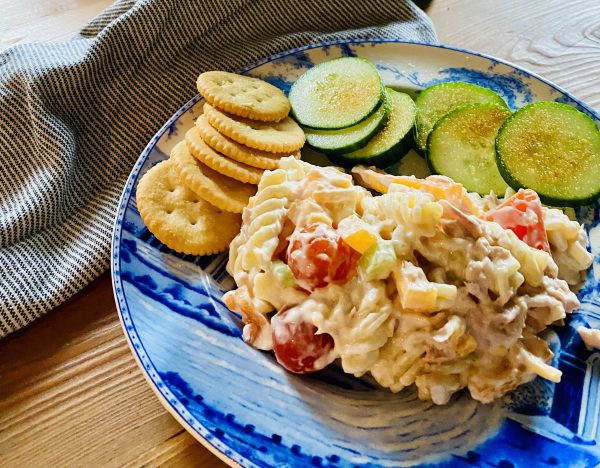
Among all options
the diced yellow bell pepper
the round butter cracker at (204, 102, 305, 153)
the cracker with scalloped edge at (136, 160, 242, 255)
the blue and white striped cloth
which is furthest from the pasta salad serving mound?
the blue and white striped cloth

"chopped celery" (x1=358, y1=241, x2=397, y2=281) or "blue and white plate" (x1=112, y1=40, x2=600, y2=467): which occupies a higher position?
"chopped celery" (x1=358, y1=241, x2=397, y2=281)

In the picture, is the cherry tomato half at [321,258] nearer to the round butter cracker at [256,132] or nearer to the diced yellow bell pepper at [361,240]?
the diced yellow bell pepper at [361,240]

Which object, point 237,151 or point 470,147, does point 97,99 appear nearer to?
point 237,151

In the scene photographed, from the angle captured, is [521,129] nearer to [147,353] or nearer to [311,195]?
[311,195]

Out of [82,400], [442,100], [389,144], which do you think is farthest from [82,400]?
[442,100]

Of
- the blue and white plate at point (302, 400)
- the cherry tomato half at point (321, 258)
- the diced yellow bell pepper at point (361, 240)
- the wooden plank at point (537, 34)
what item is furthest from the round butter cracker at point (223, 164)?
the wooden plank at point (537, 34)

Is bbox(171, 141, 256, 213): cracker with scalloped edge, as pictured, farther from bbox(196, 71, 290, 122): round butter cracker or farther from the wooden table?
the wooden table
